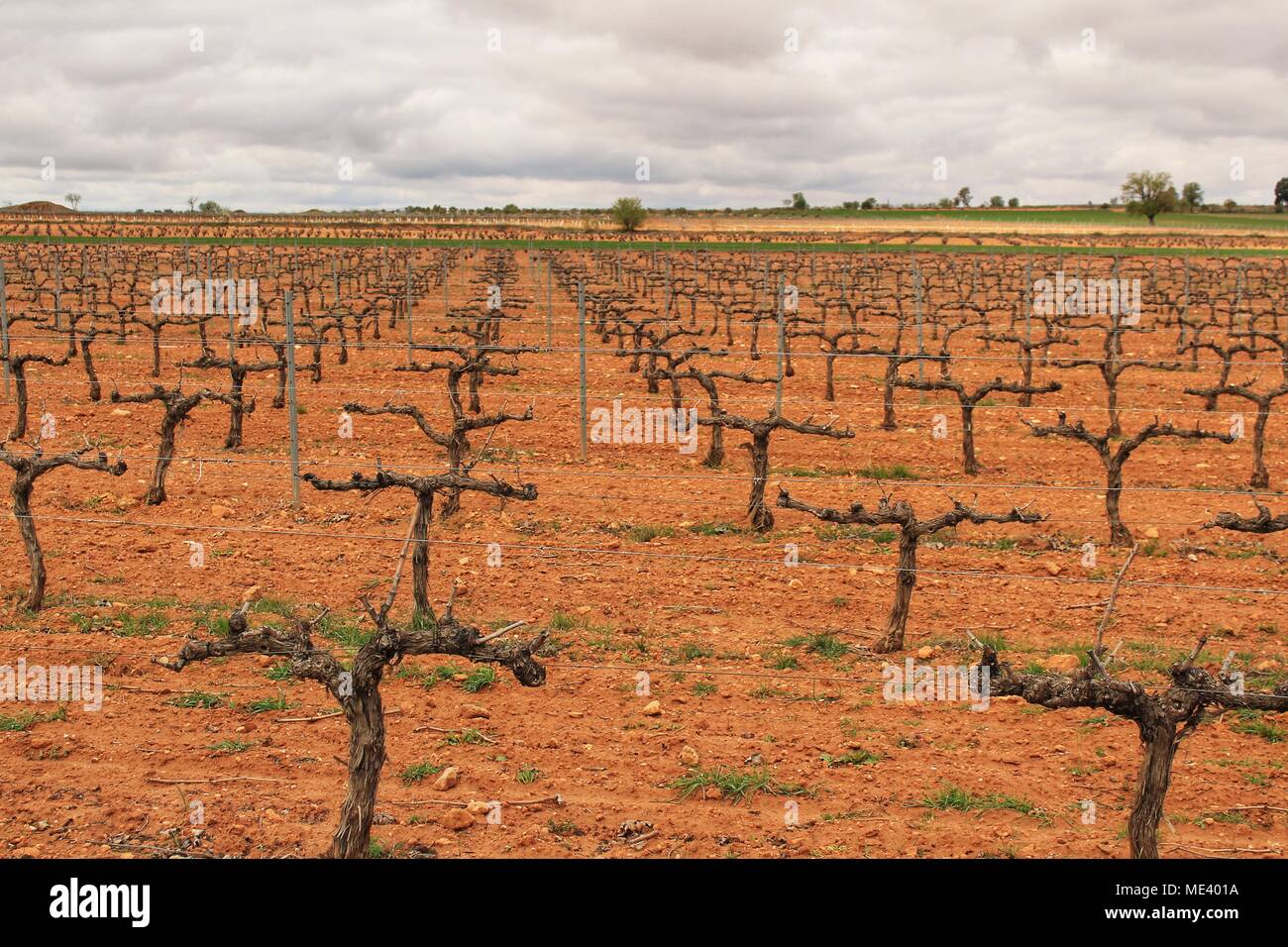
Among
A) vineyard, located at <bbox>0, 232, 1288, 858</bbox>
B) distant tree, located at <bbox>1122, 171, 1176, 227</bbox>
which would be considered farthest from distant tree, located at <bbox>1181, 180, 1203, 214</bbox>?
vineyard, located at <bbox>0, 232, 1288, 858</bbox>

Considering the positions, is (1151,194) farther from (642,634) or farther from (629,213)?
(642,634)

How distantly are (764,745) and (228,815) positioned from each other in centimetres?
301

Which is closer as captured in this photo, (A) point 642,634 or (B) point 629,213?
(A) point 642,634

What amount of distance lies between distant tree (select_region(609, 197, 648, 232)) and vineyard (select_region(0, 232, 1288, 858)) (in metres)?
62.5

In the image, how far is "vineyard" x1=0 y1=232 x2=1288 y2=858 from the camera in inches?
221

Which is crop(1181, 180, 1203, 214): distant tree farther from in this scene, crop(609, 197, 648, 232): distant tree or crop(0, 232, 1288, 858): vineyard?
crop(0, 232, 1288, 858): vineyard

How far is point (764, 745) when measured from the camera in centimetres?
664

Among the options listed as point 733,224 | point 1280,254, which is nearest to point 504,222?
point 733,224

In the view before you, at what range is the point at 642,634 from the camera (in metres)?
8.41

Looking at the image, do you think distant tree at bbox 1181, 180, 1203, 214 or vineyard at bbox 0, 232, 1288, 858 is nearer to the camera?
vineyard at bbox 0, 232, 1288, 858

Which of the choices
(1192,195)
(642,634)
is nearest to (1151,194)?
(1192,195)

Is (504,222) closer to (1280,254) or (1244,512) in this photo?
(1280,254)

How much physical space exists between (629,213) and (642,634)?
7221 centimetres

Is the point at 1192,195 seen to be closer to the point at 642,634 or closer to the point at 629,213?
the point at 629,213
